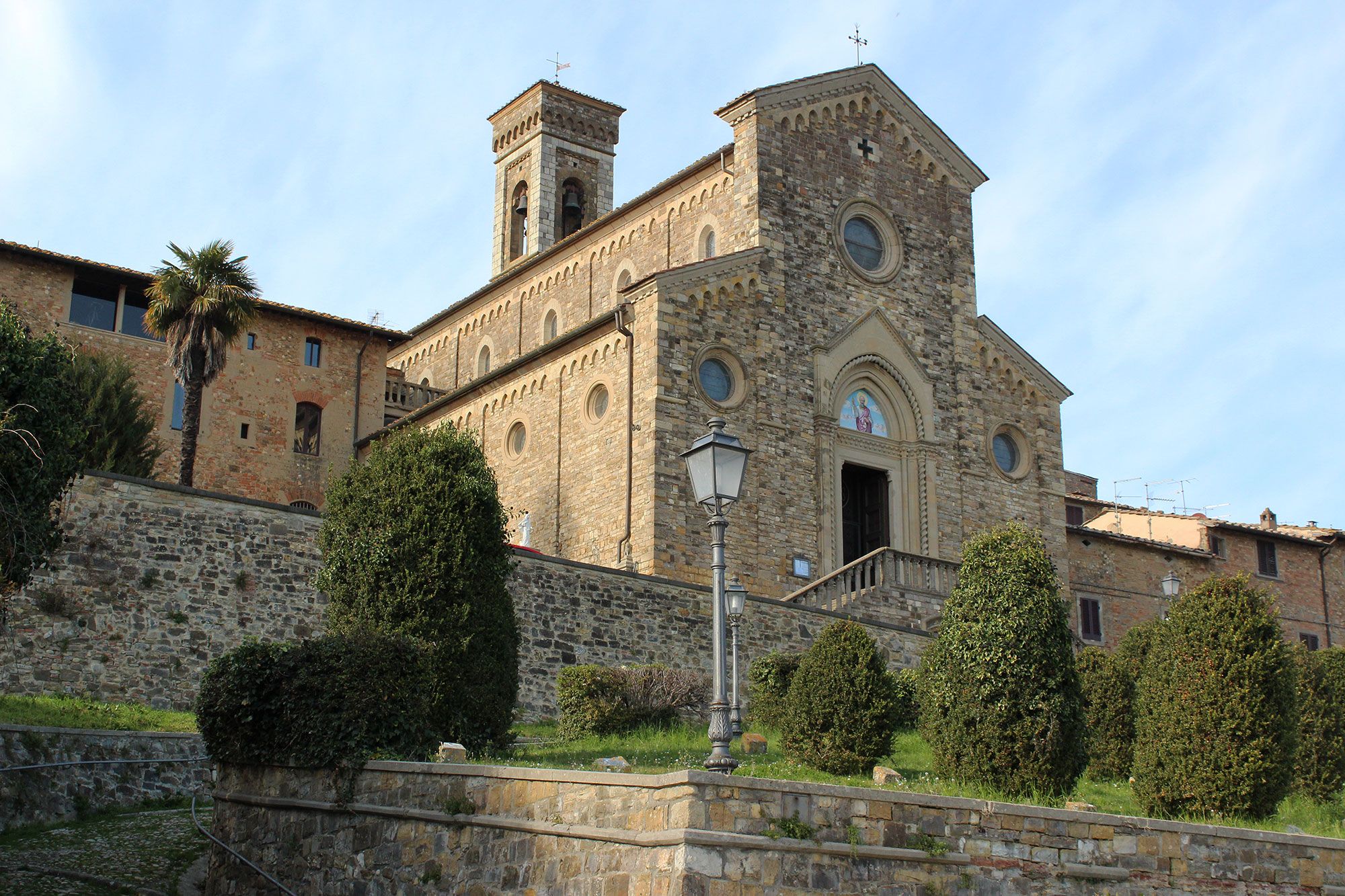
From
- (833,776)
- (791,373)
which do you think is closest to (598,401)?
(791,373)

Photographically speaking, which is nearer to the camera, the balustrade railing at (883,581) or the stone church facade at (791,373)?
the balustrade railing at (883,581)

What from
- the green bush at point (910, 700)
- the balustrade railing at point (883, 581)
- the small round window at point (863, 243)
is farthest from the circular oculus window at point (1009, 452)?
the green bush at point (910, 700)

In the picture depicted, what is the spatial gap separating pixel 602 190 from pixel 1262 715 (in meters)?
34.0

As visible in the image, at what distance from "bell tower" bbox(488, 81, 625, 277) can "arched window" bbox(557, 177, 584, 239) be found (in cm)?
2

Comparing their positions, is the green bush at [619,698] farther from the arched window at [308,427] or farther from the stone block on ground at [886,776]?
the arched window at [308,427]

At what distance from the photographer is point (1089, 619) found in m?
36.6

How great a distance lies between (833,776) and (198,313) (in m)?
18.1

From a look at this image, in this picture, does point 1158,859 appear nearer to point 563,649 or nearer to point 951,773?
point 951,773

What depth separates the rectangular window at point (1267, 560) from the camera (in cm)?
4050

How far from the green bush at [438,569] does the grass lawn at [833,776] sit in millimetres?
988

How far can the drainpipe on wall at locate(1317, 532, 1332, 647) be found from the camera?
4062cm

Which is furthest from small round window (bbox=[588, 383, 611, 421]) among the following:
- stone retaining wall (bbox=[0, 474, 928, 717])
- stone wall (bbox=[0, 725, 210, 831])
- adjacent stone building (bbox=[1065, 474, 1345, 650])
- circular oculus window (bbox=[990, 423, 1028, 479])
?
stone wall (bbox=[0, 725, 210, 831])

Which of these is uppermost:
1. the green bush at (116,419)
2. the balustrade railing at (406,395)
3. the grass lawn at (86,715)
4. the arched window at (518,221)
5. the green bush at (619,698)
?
the arched window at (518,221)

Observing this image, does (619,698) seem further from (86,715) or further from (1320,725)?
(1320,725)
